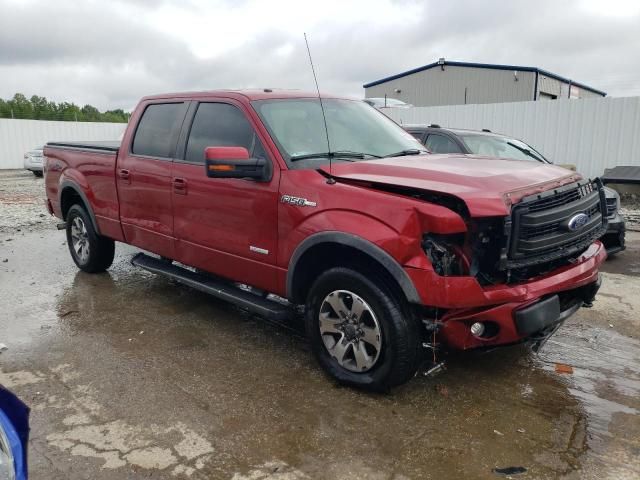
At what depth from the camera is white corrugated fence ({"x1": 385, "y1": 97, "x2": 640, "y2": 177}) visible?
1289cm

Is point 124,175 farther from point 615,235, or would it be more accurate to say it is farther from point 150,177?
point 615,235

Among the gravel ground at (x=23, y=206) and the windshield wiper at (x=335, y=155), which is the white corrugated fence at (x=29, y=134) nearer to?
the gravel ground at (x=23, y=206)

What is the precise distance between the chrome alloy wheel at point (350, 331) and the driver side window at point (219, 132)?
124cm

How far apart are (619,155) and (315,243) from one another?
12081 mm

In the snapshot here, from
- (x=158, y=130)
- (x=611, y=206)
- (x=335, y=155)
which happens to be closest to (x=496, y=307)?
(x=335, y=155)

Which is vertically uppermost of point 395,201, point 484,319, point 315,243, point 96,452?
point 395,201

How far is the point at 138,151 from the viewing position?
5.34 meters

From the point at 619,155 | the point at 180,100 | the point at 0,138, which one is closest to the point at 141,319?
the point at 180,100

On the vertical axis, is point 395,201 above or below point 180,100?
below

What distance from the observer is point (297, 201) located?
373 cm

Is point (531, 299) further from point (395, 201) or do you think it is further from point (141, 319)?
point (141, 319)

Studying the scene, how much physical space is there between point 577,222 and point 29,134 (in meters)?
26.8

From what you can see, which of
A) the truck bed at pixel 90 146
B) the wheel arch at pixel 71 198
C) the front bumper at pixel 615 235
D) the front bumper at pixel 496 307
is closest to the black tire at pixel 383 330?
the front bumper at pixel 496 307

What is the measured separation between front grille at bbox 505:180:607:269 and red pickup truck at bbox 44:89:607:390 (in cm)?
1
